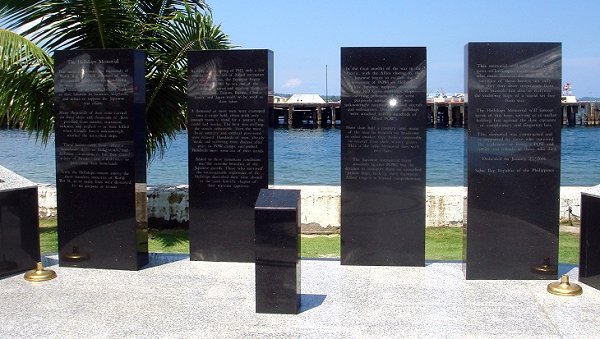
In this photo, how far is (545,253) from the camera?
6.48m

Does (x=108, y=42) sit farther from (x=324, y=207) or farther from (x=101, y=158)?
(x=324, y=207)

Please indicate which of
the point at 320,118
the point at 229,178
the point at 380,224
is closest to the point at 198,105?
the point at 229,178

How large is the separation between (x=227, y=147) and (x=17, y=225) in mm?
2240

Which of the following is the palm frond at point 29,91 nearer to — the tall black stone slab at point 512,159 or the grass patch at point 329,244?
the grass patch at point 329,244

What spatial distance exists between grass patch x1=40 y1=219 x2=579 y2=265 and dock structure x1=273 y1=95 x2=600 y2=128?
5285cm

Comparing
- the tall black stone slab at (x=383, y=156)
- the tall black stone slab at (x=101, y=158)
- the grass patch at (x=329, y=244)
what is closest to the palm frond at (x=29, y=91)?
the tall black stone slab at (x=101, y=158)

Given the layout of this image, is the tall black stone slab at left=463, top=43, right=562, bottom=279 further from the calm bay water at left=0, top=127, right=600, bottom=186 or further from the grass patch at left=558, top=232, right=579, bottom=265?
the calm bay water at left=0, top=127, right=600, bottom=186

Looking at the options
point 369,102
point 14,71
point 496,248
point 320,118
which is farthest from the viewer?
point 320,118

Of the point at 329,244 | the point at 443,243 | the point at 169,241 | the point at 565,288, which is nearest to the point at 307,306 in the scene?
the point at 565,288

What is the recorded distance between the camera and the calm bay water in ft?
100.0

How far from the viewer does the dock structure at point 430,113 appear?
64.6m

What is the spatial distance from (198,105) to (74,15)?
2526 millimetres

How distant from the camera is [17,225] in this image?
6613 millimetres

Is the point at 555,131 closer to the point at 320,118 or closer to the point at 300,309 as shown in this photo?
the point at 300,309
